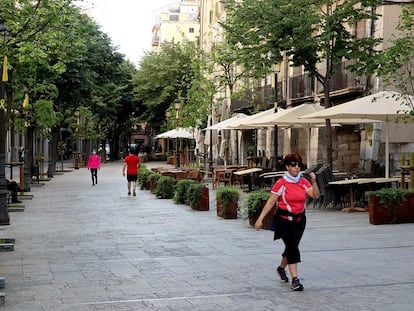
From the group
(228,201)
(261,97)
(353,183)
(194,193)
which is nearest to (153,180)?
(194,193)

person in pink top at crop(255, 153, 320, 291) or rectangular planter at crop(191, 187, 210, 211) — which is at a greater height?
person in pink top at crop(255, 153, 320, 291)

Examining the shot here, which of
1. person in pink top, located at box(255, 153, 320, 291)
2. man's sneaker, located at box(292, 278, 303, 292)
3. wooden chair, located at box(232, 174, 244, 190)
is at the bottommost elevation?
man's sneaker, located at box(292, 278, 303, 292)

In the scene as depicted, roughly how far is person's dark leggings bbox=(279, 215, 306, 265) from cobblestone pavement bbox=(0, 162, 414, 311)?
1.20ft

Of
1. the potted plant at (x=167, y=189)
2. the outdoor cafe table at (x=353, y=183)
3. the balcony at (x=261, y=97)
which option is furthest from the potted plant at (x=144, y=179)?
the outdoor cafe table at (x=353, y=183)

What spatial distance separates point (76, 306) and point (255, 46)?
15334mm

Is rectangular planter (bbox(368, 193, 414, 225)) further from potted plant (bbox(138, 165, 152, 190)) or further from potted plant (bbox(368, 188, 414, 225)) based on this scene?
potted plant (bbox(138, 165, 152, 190))

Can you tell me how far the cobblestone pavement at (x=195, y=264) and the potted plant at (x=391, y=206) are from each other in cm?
33

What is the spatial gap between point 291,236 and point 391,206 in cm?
648

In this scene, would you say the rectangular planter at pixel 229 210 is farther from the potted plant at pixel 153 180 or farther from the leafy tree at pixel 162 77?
A: the leafy tree at pixel 162 77

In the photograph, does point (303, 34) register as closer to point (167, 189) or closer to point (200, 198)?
point (200, 198)

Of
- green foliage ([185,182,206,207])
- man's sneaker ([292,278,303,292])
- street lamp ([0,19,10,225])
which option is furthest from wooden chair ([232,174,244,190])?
man's sneaker ([292,278,303,292])

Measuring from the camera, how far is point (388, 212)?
46.1 feet

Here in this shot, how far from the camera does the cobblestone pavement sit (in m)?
7.29

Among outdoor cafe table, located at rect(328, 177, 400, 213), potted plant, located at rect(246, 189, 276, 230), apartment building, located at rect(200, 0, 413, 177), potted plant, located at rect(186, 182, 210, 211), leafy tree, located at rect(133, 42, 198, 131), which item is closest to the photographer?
potted plant, located at rect(246, 189, 276, 230)
